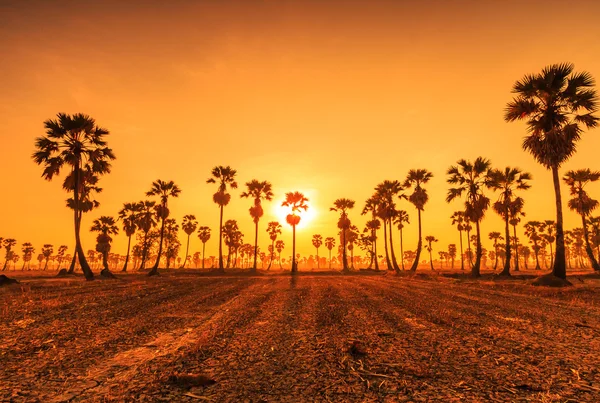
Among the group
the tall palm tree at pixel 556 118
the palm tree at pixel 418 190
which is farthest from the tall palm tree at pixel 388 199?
the tall palm tree at pixel 556 118

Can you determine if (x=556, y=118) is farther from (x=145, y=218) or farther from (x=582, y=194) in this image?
(x=145, y=218)

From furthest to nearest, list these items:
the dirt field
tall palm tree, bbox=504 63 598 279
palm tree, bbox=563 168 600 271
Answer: palm tree, bbox=563 168 600 271 → tall palm tree, bbox=504 63 598 279 → the dirt field

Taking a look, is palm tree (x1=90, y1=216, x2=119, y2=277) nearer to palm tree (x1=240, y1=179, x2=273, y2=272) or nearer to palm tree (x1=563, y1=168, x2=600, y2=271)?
palm tree (x1=240, y1=179, x2=273, y2=272)

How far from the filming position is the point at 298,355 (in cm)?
503

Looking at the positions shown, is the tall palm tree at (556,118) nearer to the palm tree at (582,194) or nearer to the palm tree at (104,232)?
the palm tree at (582,194)

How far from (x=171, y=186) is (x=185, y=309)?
43014mm

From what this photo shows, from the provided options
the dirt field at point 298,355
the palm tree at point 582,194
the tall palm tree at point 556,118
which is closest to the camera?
the dirt field at point 298,355

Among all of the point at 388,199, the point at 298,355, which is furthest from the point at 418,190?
the point at 298,355

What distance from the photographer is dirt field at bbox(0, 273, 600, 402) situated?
3.56m

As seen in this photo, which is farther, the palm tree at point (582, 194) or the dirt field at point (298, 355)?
the palm tree at point (582, 194)

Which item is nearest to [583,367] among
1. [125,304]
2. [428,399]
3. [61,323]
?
[428,399]

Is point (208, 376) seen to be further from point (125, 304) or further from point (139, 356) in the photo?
point (125, 304)

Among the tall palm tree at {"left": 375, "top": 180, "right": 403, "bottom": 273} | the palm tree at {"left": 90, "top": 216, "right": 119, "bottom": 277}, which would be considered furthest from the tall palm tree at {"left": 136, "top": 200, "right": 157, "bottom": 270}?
the tall palm tree at {"left": 375, "top": 180, "right": 403, "bottom": 273}

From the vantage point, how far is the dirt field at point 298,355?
356 centimetres
